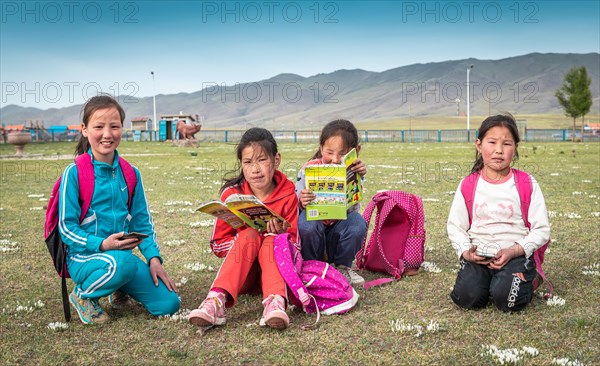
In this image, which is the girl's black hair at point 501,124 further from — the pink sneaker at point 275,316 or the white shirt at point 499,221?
the pink sneaker at point 275,316

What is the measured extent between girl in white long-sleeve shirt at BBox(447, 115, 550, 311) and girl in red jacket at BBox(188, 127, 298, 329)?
66.3 inches

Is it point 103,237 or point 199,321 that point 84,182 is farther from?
point 199,321

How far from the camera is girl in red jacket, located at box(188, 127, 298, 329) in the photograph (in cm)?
507

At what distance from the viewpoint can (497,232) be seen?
18.4ft

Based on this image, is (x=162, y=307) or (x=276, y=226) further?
(x=276, y=226)

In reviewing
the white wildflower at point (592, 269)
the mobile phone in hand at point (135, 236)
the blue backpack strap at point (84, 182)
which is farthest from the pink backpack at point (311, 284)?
the white wildflower at point (592, 269)

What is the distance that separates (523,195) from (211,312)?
312 centimetres

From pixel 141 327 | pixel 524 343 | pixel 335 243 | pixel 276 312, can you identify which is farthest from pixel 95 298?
pixel 524 343

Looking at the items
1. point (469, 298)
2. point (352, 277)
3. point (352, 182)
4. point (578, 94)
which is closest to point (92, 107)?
point (352, 182)

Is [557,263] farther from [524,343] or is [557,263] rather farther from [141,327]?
[141,327]

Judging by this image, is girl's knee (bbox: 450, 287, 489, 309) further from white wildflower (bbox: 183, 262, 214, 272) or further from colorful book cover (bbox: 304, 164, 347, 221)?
white wildflower (bbox: 183, 262, 214, 272)

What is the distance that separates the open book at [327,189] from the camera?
5648mm

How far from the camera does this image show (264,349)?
455 centimetres

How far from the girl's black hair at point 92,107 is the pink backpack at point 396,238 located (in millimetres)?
3217
